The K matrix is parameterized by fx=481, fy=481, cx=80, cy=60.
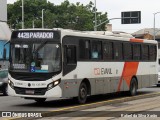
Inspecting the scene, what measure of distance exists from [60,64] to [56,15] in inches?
2786

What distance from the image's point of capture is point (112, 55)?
21281 millimetres

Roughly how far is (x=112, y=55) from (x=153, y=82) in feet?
17.4

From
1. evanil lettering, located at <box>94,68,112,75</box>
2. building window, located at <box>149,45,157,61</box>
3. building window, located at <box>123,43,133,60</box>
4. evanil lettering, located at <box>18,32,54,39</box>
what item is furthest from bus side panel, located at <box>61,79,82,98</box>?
building window, located at <box>149,45,157,61</box>

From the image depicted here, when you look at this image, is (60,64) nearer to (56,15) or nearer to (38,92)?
(38,92)

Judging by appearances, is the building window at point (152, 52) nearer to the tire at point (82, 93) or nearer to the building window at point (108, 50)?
the building window at point (108, 50)

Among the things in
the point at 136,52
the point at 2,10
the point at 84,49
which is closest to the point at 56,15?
the point at 2,10

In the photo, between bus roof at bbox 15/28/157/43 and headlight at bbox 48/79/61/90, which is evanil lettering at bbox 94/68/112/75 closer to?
bus roof at bbox 15/28/157/43

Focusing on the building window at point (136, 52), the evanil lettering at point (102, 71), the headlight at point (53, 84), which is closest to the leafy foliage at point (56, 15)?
the building window at point (136, 52)

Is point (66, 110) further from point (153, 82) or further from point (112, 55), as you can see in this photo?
point (153, 82)

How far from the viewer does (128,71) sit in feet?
75.1

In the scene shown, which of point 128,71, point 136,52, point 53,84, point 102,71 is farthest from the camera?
point 136,52

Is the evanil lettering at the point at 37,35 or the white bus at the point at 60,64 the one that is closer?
the white bus at the point at 60,64

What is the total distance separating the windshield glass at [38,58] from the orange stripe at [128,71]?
5511mm

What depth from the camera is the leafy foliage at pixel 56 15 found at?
277 ft
